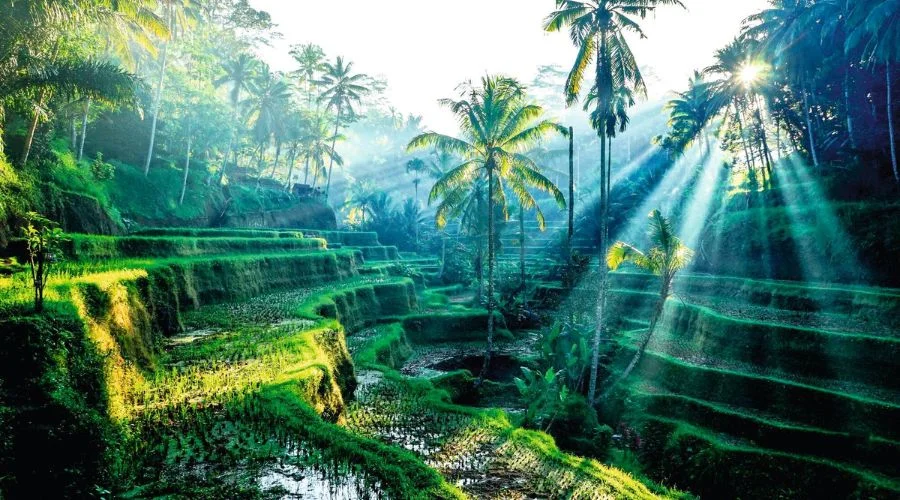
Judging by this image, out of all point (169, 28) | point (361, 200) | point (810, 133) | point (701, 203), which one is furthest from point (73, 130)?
point (810, 133)

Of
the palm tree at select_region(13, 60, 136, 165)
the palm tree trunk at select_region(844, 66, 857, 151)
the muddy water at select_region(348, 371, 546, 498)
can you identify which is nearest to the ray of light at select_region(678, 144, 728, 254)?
the palm tree trunk at select_region(844, 66, 857, 151)

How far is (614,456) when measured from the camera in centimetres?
1311

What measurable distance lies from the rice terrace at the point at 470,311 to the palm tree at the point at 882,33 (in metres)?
0.14

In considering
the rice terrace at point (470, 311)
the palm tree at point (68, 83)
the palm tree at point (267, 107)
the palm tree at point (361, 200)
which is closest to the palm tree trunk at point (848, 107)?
the rice terrace at point (470, 311)

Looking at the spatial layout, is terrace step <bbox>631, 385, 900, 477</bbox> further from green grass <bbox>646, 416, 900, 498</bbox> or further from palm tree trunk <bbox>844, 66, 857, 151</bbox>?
palm tree trunk <bbox>844, 66, 857, 151</bbox>

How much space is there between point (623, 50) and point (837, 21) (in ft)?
64.5

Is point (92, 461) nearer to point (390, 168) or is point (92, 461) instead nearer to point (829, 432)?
point (829, 432)

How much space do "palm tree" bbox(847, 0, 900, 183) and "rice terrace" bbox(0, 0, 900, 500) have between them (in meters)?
0.14

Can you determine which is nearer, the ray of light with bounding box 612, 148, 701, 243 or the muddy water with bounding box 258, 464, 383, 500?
the muddy water with bounding box 258, 464, 383, 500

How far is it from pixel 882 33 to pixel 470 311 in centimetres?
2409

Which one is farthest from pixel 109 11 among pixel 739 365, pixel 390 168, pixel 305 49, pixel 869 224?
pixel 390 168

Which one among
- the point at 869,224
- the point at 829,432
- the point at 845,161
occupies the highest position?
the point at 845,161

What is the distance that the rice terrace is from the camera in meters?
6.24

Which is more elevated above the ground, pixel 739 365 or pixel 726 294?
pixel 726 294
